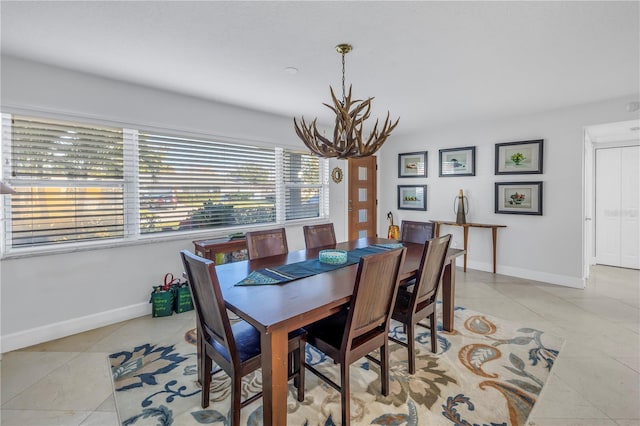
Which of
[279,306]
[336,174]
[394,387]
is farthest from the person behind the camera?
[336,174]

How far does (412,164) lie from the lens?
579cm

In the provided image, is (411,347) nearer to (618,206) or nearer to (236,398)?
(236,398)

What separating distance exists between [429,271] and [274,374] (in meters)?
1.37

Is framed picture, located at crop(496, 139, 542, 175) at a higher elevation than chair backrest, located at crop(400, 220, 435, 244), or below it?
higher

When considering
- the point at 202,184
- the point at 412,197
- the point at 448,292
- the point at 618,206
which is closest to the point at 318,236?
the point at 448,292

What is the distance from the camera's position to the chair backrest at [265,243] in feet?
9.00

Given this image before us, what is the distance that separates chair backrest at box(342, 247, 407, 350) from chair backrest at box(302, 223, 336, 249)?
136 cm

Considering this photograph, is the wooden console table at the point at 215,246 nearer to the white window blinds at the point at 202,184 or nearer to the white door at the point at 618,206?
the white window blinds at the point at 202,184

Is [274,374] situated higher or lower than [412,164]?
lower

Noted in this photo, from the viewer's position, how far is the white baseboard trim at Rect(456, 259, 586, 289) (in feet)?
13.5

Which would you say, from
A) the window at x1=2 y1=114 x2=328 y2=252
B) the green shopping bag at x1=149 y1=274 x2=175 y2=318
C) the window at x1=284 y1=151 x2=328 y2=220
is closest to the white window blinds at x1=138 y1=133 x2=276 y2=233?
the window at x1=2 y1=114 x2=328 y2=252

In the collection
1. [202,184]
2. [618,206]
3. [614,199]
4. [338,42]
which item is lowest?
[618,206]

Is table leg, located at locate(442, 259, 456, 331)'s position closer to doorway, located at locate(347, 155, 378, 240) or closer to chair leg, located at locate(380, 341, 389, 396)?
chair leg, located at locate(380, 341, 389, 396)

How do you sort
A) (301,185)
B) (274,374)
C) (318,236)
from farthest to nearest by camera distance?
(301,185) < (318,236) < (274,374)
